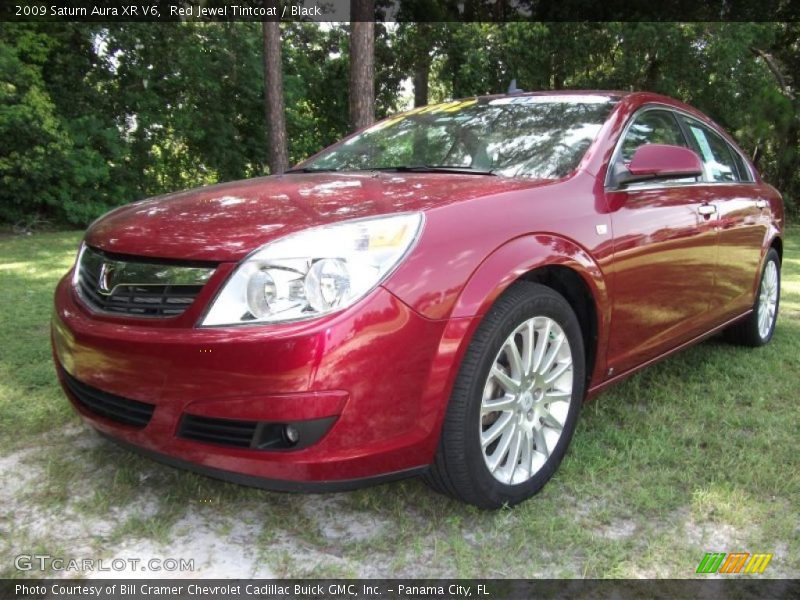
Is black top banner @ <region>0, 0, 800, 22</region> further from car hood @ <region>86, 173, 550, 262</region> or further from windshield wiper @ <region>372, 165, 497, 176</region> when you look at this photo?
car hood @ <region>86, 173, 550, 262</region>

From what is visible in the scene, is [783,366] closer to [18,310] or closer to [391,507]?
[391,507]

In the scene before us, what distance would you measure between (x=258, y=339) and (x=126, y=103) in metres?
13.7

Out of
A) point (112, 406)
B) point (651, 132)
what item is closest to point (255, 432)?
point (112, 406)

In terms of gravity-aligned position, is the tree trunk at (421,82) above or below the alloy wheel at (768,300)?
above

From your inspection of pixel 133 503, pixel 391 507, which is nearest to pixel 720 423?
pixel 391 507

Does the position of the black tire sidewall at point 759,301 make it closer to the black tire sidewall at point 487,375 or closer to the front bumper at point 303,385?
Result: the black tire sidewall at point 487,375

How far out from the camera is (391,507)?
86.8 inches

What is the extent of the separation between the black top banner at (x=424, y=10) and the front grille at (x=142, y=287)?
12.2 meters

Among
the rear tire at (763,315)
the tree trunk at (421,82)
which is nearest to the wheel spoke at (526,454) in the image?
the rear tire at (763,315)

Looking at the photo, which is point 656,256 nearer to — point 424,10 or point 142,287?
point 142,287

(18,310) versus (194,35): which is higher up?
(194,35)

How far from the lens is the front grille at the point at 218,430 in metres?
1.76

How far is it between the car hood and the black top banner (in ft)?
38.7

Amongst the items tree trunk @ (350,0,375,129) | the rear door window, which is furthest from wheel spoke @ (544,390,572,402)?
tree trunk @ (350,0,375,129)
